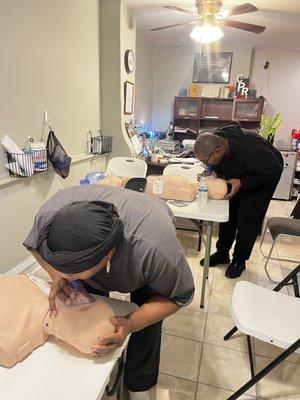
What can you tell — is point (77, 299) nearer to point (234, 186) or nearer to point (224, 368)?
point (224, 368)

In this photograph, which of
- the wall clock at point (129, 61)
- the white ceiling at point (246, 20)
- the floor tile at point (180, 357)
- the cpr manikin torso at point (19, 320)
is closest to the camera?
the cpr manikin torso at point (19, 320)

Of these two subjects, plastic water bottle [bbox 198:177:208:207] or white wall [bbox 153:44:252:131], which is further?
white wall [bbox 153:44:252:131]

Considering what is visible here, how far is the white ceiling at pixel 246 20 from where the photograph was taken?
305 centimetres

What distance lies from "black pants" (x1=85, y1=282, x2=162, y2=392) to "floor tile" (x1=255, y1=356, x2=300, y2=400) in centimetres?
68

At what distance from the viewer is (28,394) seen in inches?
30.1

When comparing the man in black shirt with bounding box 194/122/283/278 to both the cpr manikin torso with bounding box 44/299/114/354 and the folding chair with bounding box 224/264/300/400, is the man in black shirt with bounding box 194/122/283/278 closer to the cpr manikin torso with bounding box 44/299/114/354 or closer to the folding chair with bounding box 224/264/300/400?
the folding chair with bounding box 224/264/300/400

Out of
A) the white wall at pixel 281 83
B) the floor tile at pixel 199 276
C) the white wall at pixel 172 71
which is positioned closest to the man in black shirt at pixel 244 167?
the floor tile at pixel 199 276

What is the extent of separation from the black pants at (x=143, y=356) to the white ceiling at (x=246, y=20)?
124 inches

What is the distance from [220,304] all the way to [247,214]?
0.74 metres

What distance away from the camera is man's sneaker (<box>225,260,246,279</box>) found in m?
2.52

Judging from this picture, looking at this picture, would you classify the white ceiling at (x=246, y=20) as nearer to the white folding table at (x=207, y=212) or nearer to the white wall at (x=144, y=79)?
the white wall at (x=144, y=79)

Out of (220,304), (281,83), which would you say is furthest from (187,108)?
(220,304)

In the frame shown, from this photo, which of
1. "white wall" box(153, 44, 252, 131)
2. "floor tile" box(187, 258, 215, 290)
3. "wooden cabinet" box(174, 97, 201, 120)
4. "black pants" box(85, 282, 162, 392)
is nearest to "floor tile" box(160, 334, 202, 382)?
"black pants" box(85, 282, 162, 392)

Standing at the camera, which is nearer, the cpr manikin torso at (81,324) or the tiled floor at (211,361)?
the cpr manikin torso at (81,324)
